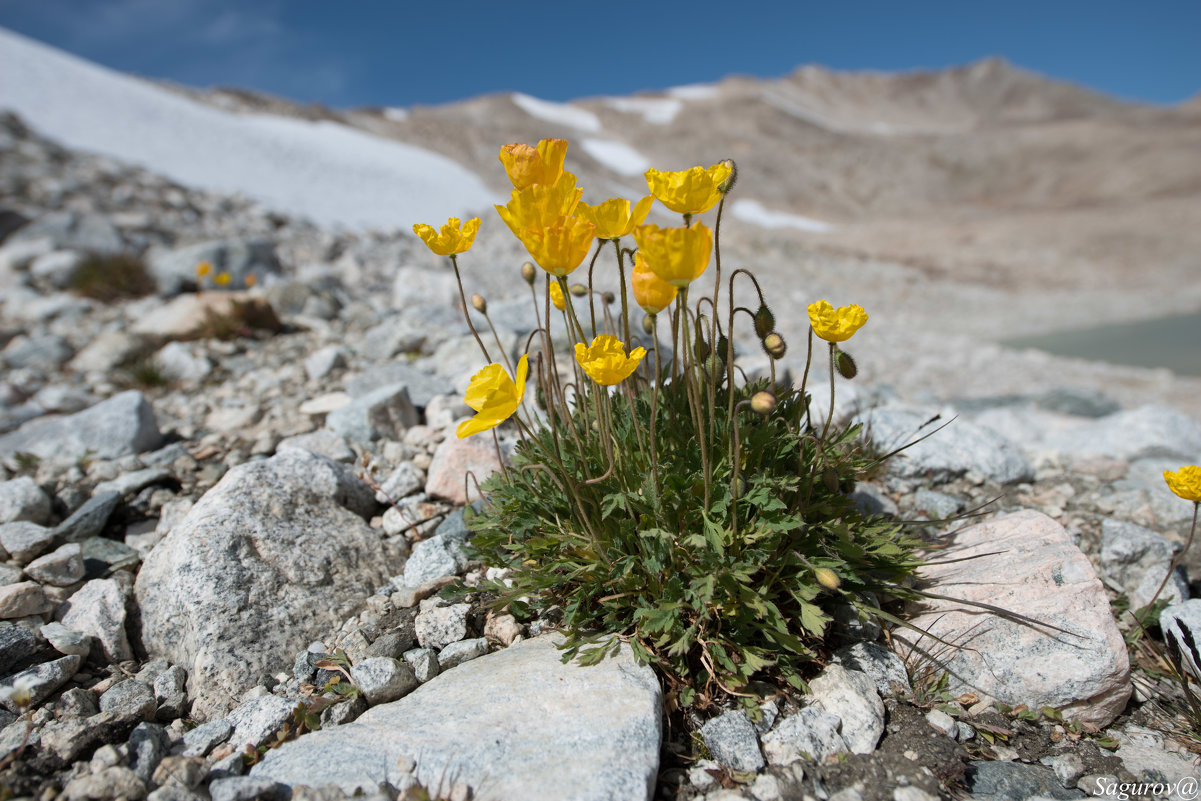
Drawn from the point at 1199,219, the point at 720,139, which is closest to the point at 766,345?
the point at 1199,219

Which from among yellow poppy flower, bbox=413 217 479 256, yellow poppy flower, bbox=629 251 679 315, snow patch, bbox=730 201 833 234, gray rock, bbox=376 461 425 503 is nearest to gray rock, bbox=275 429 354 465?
gray rock, bbox=376 461 425 503

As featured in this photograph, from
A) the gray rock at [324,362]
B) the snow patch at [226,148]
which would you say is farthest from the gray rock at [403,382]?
the snow patch at [226,148]

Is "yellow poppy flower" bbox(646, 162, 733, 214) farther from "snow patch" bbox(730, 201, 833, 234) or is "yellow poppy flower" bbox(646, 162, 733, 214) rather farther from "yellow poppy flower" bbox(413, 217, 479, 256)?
"snow patch" bbox(730, 201, 833, 234)

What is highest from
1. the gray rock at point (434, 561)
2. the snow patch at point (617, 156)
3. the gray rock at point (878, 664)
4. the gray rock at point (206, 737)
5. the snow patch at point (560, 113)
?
the snow patch at point (560, 113)

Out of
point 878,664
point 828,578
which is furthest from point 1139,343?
point 828,578

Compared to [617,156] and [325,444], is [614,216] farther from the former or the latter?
[617,156]

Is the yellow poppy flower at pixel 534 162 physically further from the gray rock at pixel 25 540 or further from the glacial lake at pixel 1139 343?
the glacial lake at pixel 1139 343
